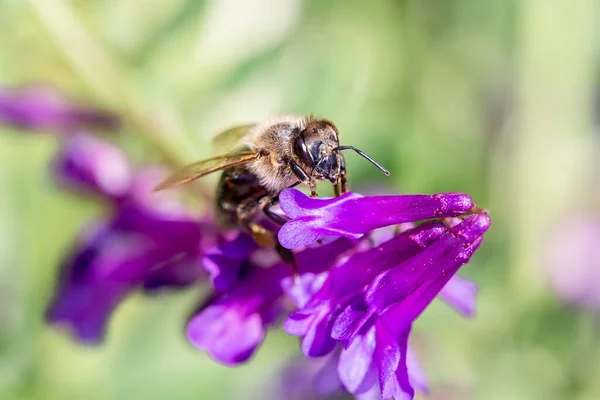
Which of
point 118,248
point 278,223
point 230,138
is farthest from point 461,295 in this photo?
point 118,248

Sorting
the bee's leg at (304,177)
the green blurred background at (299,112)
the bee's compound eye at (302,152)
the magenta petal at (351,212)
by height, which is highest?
the bee's compound eye at (302,152)

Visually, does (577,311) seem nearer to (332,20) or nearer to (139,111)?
(332,20)

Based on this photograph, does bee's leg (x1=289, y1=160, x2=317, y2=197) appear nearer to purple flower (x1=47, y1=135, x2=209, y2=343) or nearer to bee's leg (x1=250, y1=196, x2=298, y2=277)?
bee's leg (x1=250, y1=196, x2=298, y2=277)

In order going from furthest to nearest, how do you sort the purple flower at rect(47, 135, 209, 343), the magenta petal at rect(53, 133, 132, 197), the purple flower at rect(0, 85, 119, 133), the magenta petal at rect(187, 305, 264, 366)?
1. the purple flower at rect(0, 85, 119, 133)
2. the magenta petal at rect(53, 133, 132, 197)
3. the purple flower at rect(47, 135, 209, 343)
4. the magenta petal at rect(187, 305, 264, 366)

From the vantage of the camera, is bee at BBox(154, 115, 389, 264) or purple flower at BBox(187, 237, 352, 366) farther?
purple flower at BBox(187, 237, 352, 366)

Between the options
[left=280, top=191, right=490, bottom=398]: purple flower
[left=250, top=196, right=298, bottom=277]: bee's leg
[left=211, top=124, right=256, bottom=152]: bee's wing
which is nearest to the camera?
[left=280, top=191, right=490, bottom=398]: purple flower

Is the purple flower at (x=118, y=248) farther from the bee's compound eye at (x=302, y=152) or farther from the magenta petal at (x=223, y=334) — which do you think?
the bee's compound eye at (x=302, y=152)

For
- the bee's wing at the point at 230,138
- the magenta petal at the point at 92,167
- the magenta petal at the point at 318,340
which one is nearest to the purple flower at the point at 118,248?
the magenta petal at the point at 92,167

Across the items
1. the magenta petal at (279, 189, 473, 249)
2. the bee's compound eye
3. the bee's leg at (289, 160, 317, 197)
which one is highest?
the bee's compound eye

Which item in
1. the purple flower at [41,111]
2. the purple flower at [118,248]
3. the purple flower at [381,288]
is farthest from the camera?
the purple flower at [41,111]

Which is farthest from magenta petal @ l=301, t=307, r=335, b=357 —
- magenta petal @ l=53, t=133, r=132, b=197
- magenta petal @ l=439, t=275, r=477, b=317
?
magenta petal @ l=53, t=133, r=132, b=197
